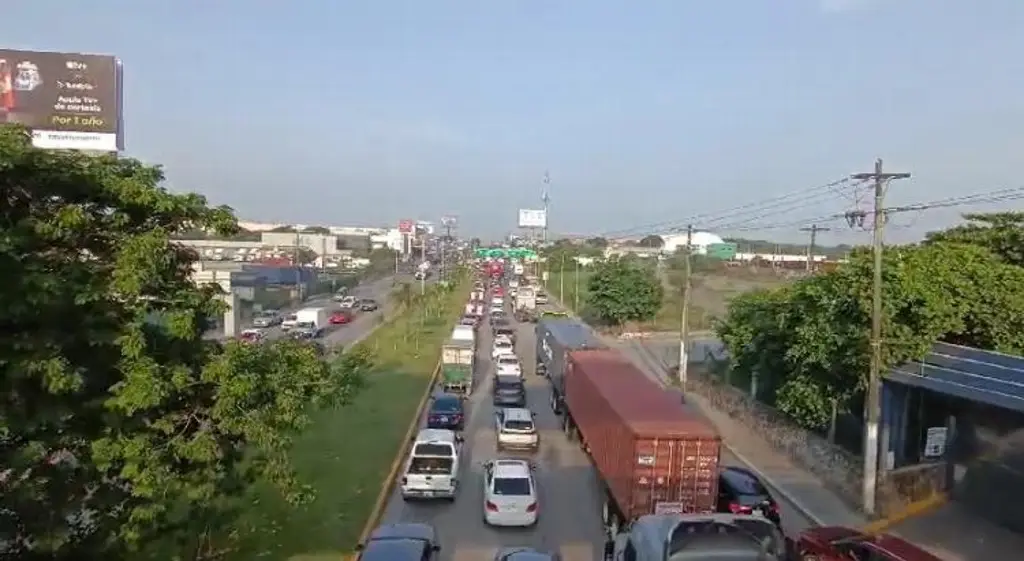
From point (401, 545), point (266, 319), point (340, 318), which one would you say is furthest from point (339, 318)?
point (401, 545)

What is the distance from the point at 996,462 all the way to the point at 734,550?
10121mm

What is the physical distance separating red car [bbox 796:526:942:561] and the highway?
298cm

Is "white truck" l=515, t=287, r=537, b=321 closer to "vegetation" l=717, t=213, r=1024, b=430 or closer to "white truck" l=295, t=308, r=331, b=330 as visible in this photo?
"white truck" l=295, t=308, r=331, b=330

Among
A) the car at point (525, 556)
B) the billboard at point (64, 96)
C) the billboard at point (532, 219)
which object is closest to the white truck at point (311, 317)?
the billboard at point (64, 96)

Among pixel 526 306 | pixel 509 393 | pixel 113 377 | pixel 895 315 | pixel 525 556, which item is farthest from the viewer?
pixel 526 306

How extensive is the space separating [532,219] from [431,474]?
96240mm

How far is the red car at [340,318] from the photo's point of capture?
190 feet

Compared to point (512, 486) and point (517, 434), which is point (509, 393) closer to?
point (517, 434)

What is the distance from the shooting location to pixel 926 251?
1956 cm

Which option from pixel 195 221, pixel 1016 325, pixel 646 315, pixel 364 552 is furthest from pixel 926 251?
pixel 646 315

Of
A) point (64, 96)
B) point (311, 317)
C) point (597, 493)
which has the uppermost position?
point (64, 96)

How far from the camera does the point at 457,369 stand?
3091cm

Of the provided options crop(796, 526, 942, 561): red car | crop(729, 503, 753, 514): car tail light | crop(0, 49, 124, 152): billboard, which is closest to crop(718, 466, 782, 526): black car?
crop(729, 503, 753, 514): car tail light

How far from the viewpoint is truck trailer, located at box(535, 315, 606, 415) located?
2822 centimetres
